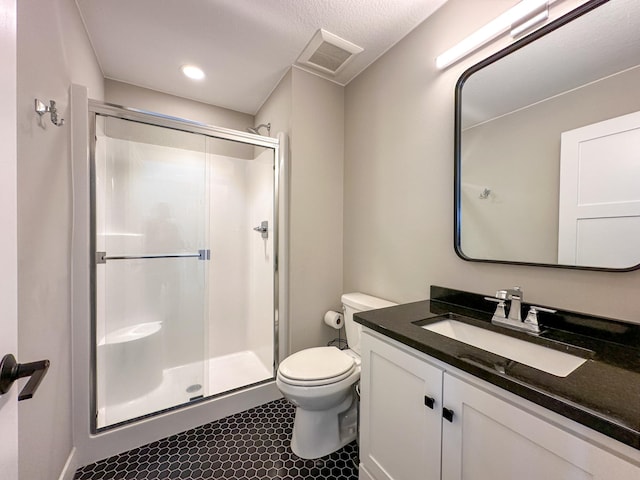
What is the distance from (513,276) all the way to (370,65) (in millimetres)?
1573

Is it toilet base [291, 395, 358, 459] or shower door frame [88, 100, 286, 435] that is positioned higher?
shower door frame [88, 100, 286, 435]

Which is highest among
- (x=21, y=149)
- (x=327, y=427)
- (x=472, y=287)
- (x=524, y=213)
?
(x=21, y=149)

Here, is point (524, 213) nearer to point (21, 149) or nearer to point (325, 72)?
point (325, 72)

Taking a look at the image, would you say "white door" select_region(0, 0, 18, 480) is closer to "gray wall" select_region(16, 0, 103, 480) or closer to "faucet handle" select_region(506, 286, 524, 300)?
"gray wall" select_region(16, 0, 103, 480)

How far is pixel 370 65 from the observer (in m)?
1.76

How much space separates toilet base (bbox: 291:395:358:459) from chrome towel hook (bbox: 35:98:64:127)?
170 cm

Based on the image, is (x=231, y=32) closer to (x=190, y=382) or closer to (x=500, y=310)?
(x=500, y=310)

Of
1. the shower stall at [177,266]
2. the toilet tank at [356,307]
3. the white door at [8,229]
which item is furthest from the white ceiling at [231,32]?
the toilet tank at [356,307]

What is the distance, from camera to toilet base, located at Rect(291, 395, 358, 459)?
4.40 feet

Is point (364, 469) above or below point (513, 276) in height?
below

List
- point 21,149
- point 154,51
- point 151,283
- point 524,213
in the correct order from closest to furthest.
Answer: point 21,149, point 524,213, point 154,51, point 151,283

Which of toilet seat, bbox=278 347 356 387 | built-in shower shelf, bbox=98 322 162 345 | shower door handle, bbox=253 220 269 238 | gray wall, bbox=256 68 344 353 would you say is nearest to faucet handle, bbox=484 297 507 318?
toilet seat, bbox=278 347 356 387

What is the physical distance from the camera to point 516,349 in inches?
36.5

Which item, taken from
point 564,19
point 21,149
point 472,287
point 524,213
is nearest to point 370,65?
point 564,19
